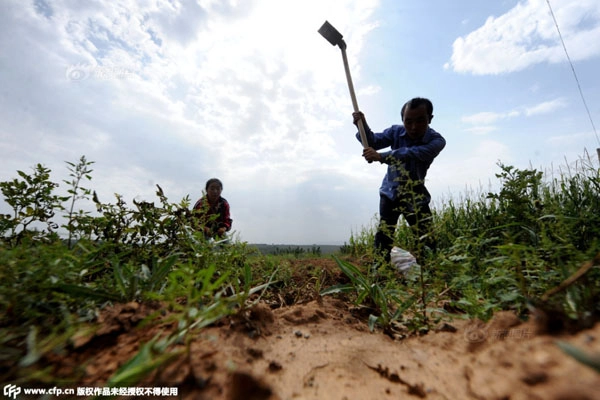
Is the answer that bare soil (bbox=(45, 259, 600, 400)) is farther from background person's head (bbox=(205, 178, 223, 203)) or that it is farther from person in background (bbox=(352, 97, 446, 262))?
background person's head (bbox=(205, 178, 223, 203))

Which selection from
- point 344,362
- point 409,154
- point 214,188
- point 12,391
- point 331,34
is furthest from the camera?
point 214,188

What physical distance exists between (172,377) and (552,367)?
0.89m

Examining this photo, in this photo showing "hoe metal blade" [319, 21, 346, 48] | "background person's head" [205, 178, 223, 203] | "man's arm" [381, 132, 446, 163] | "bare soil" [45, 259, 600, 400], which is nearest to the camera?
"bare soil" [45, 259, 600, 400]

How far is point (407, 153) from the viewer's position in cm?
312

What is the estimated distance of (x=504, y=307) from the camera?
Result: 3.60 feet

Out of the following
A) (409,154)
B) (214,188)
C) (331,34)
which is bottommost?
(409,154)

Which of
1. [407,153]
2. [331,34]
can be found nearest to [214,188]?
[331,34]

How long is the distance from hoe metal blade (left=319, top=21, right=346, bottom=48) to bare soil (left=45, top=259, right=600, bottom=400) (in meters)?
3.96

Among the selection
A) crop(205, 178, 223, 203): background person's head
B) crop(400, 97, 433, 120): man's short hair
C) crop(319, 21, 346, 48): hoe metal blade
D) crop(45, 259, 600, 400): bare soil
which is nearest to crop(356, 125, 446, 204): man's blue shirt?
crop(400, 97, 433, 120): man's short hair

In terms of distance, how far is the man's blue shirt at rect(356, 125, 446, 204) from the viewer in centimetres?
313

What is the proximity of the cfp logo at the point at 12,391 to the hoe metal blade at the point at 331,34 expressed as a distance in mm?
4371

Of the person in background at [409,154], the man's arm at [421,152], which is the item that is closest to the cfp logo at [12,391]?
the person in background at [409,154]

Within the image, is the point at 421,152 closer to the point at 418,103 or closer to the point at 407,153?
the point at 407,153

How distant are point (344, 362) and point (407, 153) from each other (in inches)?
108
